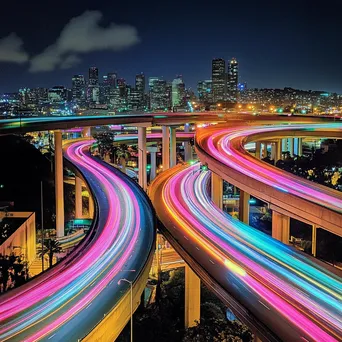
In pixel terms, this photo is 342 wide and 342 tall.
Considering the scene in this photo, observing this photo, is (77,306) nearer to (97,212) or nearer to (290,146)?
(97,212)

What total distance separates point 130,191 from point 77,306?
18.8 metres

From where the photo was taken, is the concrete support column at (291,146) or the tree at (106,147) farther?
the concrete support column at (291,146)

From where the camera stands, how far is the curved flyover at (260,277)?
12477 mm

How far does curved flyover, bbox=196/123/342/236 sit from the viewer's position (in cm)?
1883

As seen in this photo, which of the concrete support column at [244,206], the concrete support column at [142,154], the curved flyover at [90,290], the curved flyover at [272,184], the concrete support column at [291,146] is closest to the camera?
the curved flyover at [90,290]

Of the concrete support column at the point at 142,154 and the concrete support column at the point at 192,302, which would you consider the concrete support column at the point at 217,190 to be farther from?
the concrete support column at the point at 142,154

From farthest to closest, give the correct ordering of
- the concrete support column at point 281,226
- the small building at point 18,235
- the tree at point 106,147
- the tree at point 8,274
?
1. the tree at point 106,147
2. the small building at point 18,235
3. the tree at point 8,274
4. the concrete support column at point 281,226

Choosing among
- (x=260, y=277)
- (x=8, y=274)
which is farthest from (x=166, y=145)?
(x=260, y=277)

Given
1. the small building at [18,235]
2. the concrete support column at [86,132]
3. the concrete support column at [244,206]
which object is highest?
the concrete support column at [86,132]

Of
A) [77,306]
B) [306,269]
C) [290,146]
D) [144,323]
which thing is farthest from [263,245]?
[290,146]

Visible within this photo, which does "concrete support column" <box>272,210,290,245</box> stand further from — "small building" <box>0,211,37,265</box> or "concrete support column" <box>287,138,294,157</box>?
"concrete support column" <box>287,138,294,157</box>

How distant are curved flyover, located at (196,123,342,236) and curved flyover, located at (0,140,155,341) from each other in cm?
588

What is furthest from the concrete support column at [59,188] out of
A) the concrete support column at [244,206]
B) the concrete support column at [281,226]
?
the concrete support column at [281,226]

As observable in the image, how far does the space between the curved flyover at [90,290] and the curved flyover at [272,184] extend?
5884 mm
